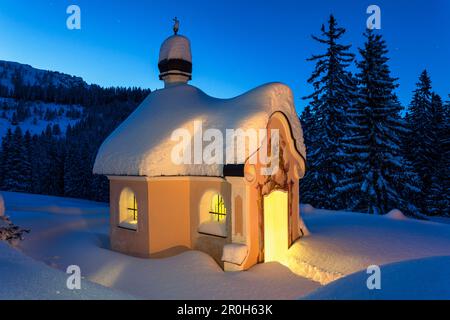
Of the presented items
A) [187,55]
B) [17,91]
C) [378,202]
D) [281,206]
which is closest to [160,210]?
[281,206]

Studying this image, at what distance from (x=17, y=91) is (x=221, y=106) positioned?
17097cm

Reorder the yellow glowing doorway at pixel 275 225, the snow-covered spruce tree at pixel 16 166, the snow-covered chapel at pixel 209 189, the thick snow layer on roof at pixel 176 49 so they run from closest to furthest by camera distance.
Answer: the snow-covered chapel at pixel 209 189 < the yellow glowing doorway at pixel 275 225 < the thick snow layer on roof at pixel 176 49 < the snow-covered spruce tree at pixel 16 166

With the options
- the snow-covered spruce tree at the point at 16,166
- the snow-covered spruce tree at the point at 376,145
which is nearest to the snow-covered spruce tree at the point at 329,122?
the snow-covered spruce tree at the point at 376,145

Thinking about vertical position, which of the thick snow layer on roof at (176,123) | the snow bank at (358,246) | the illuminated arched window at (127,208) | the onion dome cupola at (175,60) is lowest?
the snow bank at (358,246)

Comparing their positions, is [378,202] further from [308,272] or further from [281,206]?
[308,272]

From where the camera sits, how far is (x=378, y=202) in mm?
18812

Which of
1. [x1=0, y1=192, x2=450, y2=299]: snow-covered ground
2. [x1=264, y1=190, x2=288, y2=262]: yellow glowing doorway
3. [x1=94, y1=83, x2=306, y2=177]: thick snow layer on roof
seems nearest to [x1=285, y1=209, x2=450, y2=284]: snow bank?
[x1=0, y1=192, x2=450, y2=299]: snow-covered ground

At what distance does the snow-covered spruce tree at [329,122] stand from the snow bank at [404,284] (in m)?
16.7

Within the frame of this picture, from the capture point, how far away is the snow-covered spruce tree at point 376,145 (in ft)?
60.8

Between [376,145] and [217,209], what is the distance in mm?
11772

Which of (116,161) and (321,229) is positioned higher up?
(116,161)

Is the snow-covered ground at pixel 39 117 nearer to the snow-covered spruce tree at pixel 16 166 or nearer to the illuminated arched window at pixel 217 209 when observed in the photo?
the snow-covered spruce tree at pixel 16 166

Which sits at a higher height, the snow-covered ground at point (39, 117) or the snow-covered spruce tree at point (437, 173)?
the snow-covered ground at point (39, 117)

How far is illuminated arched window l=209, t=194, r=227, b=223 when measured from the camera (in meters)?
11.0
